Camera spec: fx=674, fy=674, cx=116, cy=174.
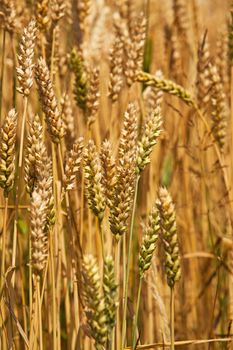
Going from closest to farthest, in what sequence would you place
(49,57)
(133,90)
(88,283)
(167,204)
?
1. (88,283)
2. (167,204)
3. (49,57)
4. (133,90)

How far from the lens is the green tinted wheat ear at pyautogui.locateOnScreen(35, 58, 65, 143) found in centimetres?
118

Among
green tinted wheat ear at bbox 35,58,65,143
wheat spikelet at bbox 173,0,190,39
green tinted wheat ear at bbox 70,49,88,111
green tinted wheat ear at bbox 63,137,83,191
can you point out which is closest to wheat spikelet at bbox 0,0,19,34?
green tinted wheat ear at bbox 70,49,88,111

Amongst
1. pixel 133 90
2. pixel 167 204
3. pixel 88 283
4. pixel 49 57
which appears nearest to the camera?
pixel 88 283

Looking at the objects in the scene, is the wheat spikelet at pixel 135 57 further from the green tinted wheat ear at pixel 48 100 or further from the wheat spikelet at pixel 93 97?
the green tinted wheat ear at pixel 48 100

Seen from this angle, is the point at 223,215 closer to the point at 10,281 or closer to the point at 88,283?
the point at 10,281

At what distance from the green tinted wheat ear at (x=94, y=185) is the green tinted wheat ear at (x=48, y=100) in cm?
11

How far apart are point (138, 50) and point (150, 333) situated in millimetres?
694

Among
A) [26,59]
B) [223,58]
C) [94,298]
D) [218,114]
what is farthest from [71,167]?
[223,58]

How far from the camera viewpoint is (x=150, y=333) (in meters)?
1.66

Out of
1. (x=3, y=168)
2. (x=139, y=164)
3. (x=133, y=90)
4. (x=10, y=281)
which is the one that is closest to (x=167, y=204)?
(x=139, y=164)

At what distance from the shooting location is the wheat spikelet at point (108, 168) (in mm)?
1101

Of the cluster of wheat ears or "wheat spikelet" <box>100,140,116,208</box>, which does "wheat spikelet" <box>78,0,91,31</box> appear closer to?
the cluster of wheat ears

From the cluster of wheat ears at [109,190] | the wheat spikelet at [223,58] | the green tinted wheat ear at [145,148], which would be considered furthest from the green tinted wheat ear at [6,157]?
the wheat spikelet at [223,58]

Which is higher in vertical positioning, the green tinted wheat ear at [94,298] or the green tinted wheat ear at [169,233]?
the green tinted wheat ear at [169,233]
